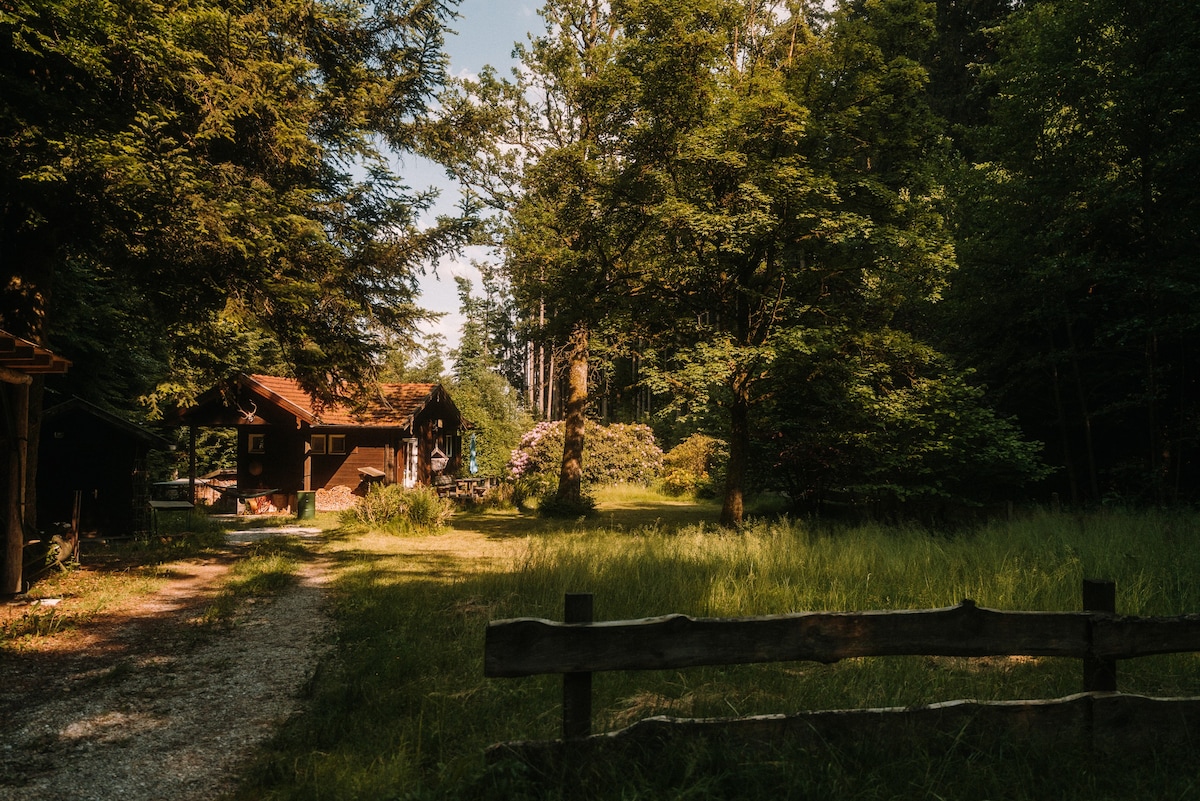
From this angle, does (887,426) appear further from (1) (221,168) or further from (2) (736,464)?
(1) (221,168)

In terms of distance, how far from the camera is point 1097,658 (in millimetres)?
3904

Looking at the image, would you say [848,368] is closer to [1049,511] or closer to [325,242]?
[1049,511]

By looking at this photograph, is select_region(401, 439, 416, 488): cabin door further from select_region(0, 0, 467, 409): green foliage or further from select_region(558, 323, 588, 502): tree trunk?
select_region(0, 0, 467, 409): green foliage

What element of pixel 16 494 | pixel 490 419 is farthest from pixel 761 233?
pixel 490 419

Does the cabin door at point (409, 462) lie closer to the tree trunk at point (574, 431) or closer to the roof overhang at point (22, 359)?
the tree trunk at point (574, 431)

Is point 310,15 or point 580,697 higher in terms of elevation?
point 310,15

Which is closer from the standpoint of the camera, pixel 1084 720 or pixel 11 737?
pixel 1084 720

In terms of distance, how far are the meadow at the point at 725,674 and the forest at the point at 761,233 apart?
418 cm

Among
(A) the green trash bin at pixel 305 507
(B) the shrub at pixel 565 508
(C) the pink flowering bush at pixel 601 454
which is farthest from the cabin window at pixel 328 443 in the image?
(B) the shrub at pixel 565 508

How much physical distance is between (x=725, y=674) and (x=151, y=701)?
471 cm

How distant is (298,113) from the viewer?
485 inches

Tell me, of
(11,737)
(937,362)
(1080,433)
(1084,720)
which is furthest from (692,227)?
(1080,433)

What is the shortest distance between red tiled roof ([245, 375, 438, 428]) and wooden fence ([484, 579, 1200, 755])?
67.7ft

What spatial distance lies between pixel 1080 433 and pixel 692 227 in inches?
511
